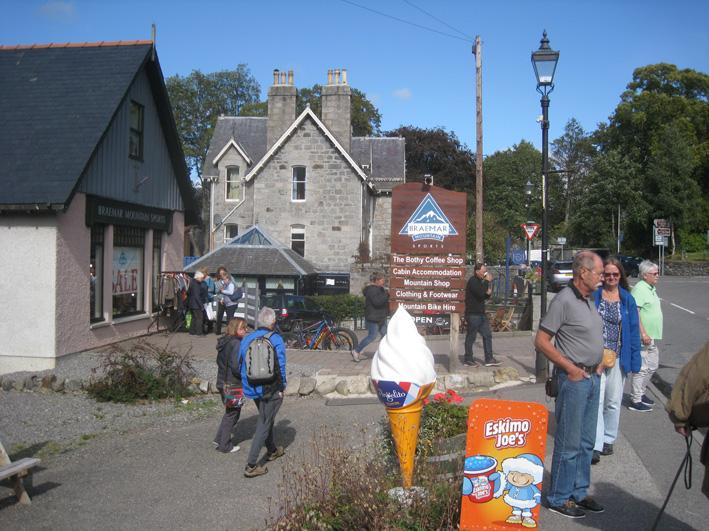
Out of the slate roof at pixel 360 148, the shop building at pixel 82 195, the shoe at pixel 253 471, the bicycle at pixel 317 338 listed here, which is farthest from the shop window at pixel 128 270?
the slate roof at pixel 360 148

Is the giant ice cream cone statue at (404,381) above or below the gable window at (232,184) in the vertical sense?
below

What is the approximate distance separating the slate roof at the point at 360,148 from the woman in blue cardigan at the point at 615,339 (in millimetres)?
29579

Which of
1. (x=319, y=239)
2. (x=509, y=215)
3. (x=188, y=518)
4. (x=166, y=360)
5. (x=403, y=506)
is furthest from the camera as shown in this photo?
(x=509, y=215)

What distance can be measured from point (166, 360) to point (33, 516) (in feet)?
14.7

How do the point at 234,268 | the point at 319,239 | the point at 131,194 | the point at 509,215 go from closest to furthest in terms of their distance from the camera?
1. the point at 131,194
2. the point at 234,268
3. the point at 319,239
4. the point at 509,215

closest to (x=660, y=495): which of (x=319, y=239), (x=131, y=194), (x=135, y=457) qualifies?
(x=135, y=457)

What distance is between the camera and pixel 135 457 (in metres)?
7.41

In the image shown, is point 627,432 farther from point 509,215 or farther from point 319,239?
point 509,215

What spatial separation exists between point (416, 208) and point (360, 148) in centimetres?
2744

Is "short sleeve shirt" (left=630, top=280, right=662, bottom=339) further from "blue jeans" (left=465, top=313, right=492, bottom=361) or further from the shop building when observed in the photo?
the shop building

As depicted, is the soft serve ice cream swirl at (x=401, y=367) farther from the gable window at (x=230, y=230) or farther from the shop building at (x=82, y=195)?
the gable window at (x=230, y=230)

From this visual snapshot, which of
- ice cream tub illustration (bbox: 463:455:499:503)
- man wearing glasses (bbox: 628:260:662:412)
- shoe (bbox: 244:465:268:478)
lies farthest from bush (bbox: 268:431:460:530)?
man wearing glasses (bbox: 628:260:662:412)

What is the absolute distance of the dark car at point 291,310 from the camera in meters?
16.2

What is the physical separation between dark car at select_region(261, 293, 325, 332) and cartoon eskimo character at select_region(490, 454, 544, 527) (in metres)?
11.7
